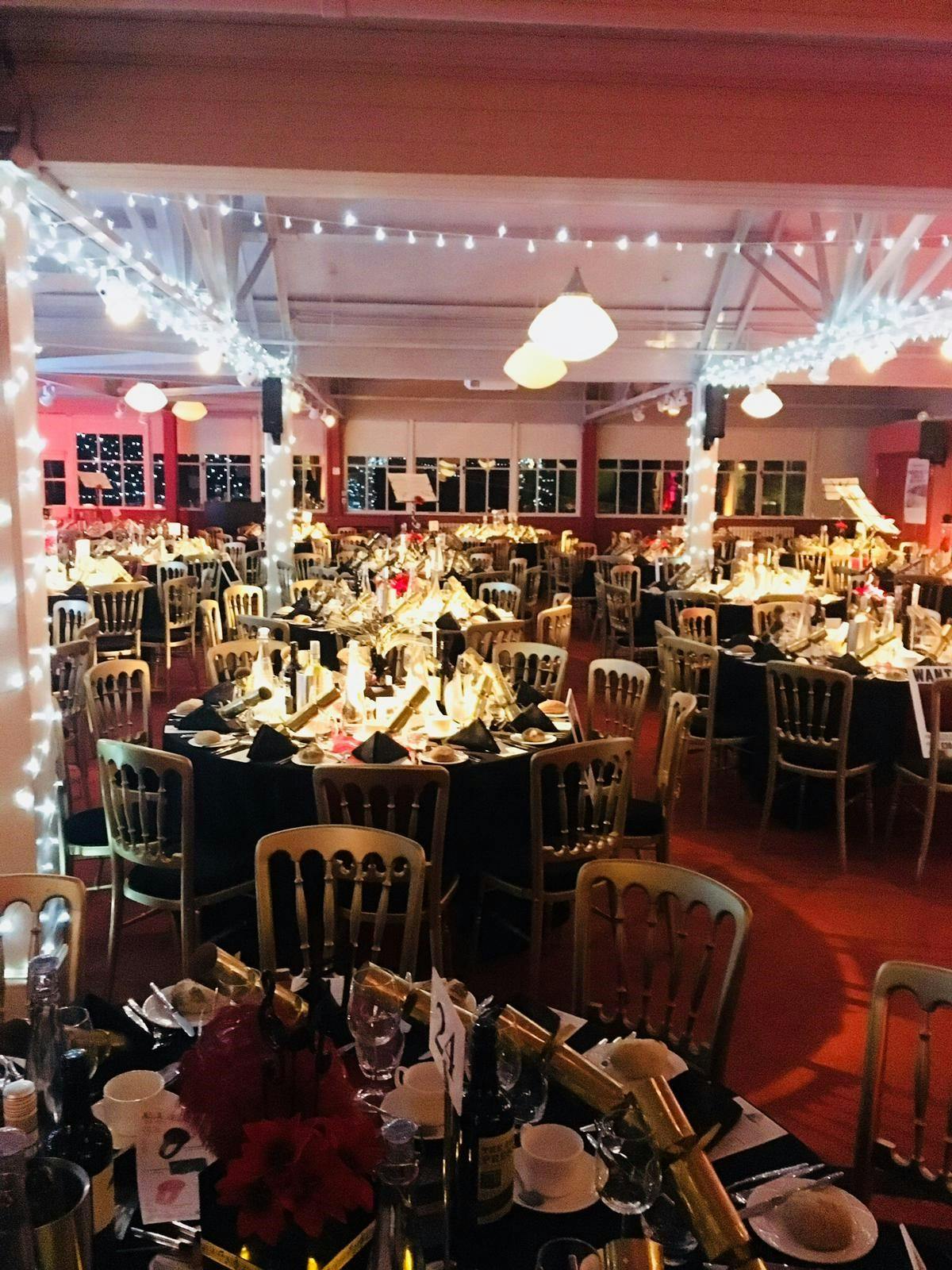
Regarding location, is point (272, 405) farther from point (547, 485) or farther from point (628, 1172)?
point (628, 1172)

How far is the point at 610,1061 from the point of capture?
1728 millimetres

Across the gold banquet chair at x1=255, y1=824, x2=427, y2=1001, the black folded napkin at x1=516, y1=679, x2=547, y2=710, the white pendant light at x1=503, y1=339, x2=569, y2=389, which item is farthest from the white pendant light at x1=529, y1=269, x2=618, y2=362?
the gold banquet chair at x1=255, y1=824, x2=427, y2=1001

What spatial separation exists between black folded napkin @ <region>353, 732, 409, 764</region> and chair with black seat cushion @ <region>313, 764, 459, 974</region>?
0.36 ft

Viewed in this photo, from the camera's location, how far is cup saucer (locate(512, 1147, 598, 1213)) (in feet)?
4.58

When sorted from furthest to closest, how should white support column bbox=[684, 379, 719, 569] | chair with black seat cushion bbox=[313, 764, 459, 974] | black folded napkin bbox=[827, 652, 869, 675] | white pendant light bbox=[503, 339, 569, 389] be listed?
white support column bbox=[684, 379, 719, 569] → white pendant light bbox=[503, 339, 569, 389] → black folded napkin bbox=[827, 652, 869, 675] → chair with black seat cushion bbox=[313, 764, 459, 974]

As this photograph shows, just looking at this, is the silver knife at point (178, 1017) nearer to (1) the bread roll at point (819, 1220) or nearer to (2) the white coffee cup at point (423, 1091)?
(2) the white coffee cup at point (423, 1091)

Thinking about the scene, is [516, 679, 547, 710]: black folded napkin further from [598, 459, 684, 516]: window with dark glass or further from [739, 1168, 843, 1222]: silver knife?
[598, 459, 684, 516]: window with dark glass

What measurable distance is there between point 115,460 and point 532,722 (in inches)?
655

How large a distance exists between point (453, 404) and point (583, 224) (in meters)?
9.39

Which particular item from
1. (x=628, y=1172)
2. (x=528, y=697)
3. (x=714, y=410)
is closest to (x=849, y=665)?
(x=528, y=697)

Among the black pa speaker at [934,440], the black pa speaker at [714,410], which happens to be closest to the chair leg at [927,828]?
the black pa speaker at [714,410]

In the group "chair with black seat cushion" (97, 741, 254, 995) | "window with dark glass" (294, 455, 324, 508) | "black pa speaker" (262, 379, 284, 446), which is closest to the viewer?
"chair with black seat cushion" (97, 741, 254, 995)

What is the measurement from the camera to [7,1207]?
3.31ft

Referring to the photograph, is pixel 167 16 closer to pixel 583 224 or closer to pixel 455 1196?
pixel 455 1196
